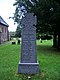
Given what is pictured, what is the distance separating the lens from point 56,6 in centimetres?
2178

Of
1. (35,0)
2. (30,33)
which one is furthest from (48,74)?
(35,0)

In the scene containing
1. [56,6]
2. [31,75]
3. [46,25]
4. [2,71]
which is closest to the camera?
[31,75]

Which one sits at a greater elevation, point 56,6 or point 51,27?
point 56,6

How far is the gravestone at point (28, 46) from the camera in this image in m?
11.1

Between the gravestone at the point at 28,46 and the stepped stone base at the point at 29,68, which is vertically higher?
the gravestone at the point at 28,46

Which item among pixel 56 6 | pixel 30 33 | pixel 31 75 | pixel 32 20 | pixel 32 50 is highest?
pixel 56 6

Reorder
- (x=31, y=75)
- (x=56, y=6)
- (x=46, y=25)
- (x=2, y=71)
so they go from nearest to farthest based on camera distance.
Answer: (x=31, y=75) → (x=2, y=71) → (x=56, y=6) → (x=46, y=25)

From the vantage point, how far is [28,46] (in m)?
11.2

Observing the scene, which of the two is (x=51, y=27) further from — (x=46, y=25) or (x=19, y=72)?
(x=19, y=72)

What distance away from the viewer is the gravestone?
438 inches

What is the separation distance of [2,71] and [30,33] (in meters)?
2.57

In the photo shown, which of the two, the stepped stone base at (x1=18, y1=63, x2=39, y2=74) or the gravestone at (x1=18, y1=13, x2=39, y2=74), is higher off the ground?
the gravestone at (x1=18, y1=13, x2=39, y2=74)

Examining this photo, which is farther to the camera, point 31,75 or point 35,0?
point 35,0

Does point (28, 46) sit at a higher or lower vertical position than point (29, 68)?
higher
